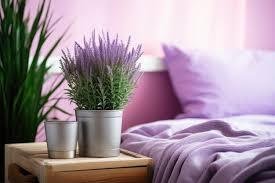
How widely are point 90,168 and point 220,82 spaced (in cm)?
113

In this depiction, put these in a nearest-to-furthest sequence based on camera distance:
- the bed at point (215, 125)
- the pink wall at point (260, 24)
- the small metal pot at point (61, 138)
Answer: the bed at point (215, 125) → the small metal pot at point (61, 138) → the pink wall at point (260, 24)

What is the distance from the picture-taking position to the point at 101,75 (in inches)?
55.2

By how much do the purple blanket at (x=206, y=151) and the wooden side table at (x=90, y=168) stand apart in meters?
0.05

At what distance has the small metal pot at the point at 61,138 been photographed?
1.37m

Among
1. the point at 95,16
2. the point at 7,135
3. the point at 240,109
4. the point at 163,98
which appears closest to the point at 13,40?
the point at 7,135

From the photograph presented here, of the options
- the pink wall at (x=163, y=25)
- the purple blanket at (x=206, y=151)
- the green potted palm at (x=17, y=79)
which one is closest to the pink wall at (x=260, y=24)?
the pink wall at (x=163, y=25)

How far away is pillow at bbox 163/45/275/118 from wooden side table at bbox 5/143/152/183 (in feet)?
2.94

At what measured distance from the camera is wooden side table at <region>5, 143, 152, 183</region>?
131 cm

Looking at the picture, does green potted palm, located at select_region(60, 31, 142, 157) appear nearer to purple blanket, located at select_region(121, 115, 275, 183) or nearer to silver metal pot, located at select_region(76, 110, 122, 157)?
silver metal pot, located at select_region(76, 110, 122, 157)

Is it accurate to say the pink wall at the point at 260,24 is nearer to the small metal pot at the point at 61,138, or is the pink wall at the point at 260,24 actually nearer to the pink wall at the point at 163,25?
the pink wall at the point at 163,25

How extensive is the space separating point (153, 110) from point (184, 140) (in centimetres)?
110

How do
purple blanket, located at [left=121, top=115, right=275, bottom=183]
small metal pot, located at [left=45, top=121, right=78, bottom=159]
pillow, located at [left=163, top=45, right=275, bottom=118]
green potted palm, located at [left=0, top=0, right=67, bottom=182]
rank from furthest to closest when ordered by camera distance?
1. pillow, located at [left=163, top=45, right=275, bottom=118]
2. green potted palm, located at [left=0, top=0, right=67, bottom=182]
3. small metal pot, located at [left=45, top=121, right=78, bottom=159]
4. purple blanket, located at [left=121, top=115, right=275, bottom=183]

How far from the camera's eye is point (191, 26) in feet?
8.63

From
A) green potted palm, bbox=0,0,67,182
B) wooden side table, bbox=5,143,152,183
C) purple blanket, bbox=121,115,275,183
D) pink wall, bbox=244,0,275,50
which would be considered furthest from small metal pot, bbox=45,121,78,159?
pink wall, bbox=244,0,275,50
